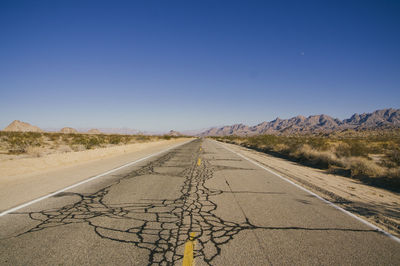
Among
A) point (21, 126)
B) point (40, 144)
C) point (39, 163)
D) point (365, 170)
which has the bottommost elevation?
point (365, 170)

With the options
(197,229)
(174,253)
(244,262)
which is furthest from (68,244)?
(244,262)

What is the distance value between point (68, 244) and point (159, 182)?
4.19m

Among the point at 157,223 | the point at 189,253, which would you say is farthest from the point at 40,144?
the point at 189,253

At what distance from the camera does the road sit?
2.88 m

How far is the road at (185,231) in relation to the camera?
2877 millimetres

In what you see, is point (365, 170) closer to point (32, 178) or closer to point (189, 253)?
point (189, 253)

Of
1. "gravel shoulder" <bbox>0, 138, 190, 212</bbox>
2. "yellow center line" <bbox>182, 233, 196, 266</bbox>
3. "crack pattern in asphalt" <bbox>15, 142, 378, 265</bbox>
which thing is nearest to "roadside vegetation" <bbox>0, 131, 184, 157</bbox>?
"gravel shoulder" <bbox>0, 138, 190, 212</bbox>

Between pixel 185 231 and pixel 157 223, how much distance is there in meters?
0.62

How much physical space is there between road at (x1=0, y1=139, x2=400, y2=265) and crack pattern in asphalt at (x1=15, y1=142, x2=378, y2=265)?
2 cm

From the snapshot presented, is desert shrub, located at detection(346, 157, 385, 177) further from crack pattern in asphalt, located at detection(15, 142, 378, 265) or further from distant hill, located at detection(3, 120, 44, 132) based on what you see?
distant hill, located at detection(3, 120, 44, 132)

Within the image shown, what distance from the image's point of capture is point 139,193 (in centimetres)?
593

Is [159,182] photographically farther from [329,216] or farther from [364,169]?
[364,169]

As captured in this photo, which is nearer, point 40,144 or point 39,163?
point 39,163

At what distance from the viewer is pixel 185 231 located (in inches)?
142
